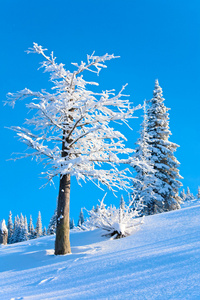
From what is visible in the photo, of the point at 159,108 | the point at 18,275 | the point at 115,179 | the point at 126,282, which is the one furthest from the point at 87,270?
the point at 159,108

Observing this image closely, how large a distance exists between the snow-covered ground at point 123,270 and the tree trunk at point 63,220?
0.35 meters

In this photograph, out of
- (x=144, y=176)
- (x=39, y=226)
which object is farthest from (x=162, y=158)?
(x=39, y=226)

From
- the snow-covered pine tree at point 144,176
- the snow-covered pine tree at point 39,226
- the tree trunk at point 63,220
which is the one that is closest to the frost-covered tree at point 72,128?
the tree trunk at point 63,220

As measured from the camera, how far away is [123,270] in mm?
4270

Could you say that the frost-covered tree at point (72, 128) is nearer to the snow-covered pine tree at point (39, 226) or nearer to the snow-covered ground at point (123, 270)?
the snow-covered ground at point (123, 270)

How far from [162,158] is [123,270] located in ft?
57.5

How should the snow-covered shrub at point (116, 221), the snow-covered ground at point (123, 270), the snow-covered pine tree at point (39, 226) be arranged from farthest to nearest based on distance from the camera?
the snow-covered pine tree at point (39, 226), the snow-covered shrub at point (116, 221), the snow-covered ground at point (123, 270)

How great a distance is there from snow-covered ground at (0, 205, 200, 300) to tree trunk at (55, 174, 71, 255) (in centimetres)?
35

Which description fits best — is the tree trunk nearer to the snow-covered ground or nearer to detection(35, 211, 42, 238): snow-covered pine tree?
the snow-covered ground

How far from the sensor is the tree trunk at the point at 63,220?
7098 millimetres

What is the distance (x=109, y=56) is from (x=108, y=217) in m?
5.53

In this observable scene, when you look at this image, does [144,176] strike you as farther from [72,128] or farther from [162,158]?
[72,128]

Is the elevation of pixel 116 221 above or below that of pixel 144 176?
below

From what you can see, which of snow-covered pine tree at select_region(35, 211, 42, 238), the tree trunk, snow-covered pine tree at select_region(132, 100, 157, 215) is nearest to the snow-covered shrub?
the tree trunk
